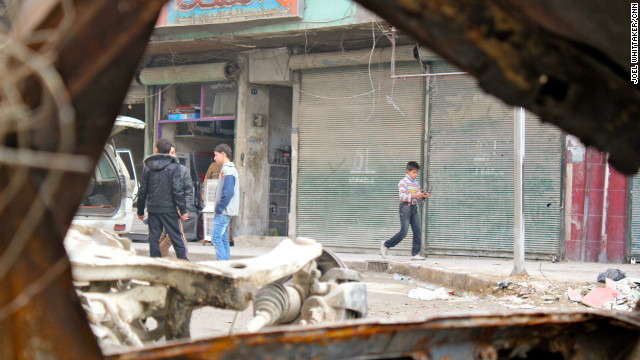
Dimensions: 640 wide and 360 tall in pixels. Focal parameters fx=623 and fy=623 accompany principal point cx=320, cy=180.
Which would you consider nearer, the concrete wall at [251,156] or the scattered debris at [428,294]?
the scattered debris at [428,294]

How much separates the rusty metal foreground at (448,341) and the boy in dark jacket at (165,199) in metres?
6.54

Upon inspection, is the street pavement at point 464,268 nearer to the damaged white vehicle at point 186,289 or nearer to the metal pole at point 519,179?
the metal pole at point 519,179

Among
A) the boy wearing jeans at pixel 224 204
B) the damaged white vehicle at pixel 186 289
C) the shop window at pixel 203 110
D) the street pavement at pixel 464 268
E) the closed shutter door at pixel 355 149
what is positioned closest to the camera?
the damaged white vehicle at pixel 186 289

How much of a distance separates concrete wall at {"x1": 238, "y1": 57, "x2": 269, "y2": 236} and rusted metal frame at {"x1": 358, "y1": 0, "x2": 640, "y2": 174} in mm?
13893

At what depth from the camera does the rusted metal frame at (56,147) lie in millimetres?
1079

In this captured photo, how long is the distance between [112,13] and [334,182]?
13.1 m

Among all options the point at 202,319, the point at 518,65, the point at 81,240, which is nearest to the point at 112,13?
the point at 518,65

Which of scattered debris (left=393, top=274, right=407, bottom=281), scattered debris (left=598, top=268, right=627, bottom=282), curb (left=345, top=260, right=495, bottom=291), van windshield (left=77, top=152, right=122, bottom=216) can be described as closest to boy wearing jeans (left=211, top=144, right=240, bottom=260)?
van windshield (left=77, top=152, right=122, bottom=216)

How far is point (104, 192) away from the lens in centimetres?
1004

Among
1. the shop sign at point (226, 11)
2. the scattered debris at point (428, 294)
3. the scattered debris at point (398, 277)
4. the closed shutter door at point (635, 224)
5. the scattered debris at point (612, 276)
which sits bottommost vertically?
the scattered debris at point (398, 277)

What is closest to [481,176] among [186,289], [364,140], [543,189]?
[543,189]

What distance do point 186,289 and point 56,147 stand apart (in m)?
1.97

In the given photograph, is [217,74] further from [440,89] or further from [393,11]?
[393,11]

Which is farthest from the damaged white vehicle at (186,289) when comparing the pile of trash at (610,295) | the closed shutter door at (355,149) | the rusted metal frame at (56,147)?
the closed shutter door at (355,149)
